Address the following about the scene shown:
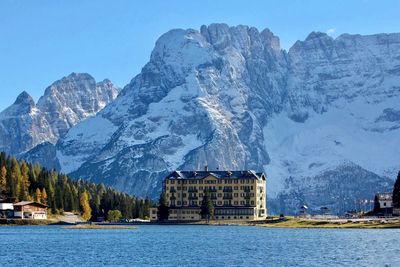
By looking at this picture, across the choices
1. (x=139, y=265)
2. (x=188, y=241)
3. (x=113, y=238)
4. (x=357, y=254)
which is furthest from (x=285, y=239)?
(x=139, y=265)

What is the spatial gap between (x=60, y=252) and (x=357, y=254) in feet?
141

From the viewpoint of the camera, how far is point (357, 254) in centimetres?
12875

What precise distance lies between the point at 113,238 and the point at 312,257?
6406cm

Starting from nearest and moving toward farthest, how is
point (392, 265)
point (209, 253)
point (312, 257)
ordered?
1. point (392, 265)
2. point (312, 257)
3. point (209, 253)

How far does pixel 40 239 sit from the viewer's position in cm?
17350

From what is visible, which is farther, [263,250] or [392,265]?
[263,250]

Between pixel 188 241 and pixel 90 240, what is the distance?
17.9 metres

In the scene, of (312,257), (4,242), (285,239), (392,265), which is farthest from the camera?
(285,239)

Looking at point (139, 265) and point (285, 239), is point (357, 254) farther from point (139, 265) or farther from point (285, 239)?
point (285, 239)

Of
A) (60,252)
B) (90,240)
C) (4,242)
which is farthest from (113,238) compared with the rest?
(60,252)

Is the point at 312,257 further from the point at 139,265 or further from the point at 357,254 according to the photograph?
the point at 139,265

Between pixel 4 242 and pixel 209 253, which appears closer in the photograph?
pixel 209 253

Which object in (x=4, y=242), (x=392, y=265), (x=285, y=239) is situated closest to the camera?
(x=392, y=265)

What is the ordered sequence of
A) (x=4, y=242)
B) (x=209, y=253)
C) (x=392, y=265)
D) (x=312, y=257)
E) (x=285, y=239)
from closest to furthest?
(x=392, y=265), (x=312, y=257), (x=209, y=253), (x=4, y=242), (x=285, y=239)
